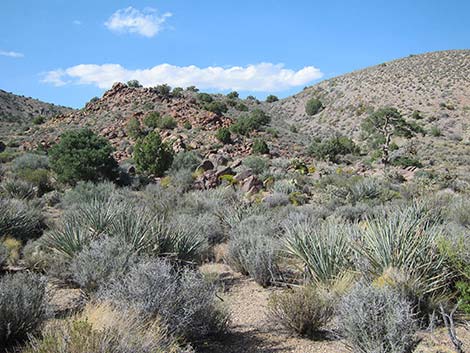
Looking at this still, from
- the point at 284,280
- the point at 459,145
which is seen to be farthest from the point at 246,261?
the point at 459,145

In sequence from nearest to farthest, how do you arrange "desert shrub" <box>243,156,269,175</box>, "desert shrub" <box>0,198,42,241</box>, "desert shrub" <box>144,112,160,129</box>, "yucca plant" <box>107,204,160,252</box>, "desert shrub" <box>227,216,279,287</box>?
"yucca plant" <box>107,204,160,252</box>, "desert shrub" <box>227,216,279,287</box>, "desert shrub" <box>0,198,42,241</box>, "desert shrub" <box>243,156,269,175</box>, "desert shrub" <box>144,112,160,129</box>

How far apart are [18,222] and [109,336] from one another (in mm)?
8409

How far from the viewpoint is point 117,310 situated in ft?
14.8

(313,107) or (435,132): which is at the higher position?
(313,107)

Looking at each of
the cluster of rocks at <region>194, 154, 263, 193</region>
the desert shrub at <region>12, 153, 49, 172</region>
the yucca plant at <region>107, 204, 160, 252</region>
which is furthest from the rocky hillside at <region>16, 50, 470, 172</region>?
the yucca plant at <region>107, 204, 160, 252</region>

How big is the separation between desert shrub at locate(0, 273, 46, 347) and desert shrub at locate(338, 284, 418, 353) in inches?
135

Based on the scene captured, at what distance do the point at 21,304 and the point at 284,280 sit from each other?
4.47 m

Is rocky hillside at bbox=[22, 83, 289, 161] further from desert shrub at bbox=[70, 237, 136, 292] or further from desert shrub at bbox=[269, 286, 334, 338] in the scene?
desert shrub at bbox=[269, 286, 334, 338]

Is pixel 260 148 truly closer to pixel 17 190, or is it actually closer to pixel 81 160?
pixel 81 160

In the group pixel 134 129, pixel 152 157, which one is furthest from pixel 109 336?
pixel 134 129

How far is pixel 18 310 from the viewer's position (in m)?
4.70

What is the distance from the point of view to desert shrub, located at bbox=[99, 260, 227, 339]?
4.56 m

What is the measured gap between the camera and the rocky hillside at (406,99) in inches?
1837

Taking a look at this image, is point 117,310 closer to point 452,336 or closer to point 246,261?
point 452,336
